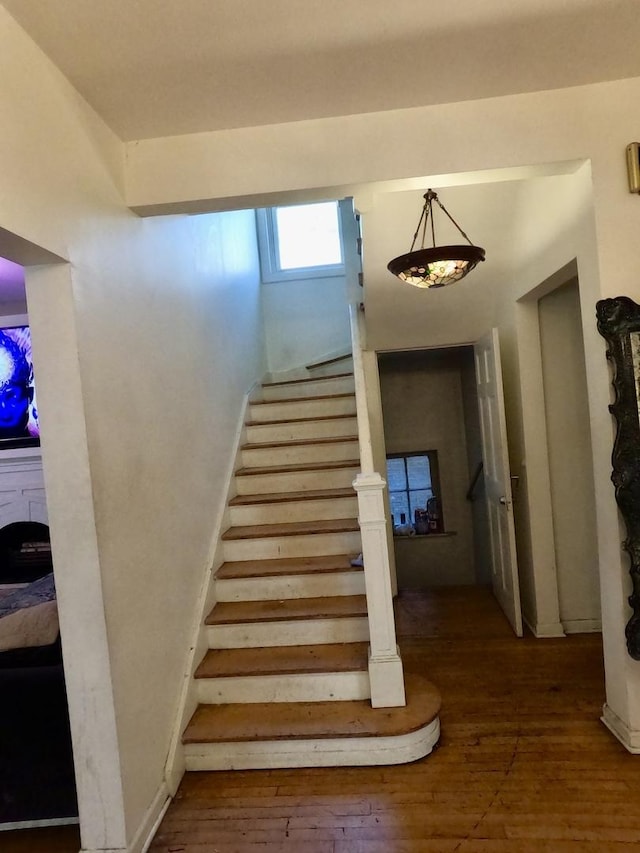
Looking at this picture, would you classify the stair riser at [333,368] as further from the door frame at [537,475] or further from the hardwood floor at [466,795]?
the hardwood floor at [466,795]

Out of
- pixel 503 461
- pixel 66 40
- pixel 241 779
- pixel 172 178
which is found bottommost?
pixel 241 779

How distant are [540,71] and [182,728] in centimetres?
284

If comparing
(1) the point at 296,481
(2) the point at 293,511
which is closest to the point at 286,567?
(2) the point at 293,511

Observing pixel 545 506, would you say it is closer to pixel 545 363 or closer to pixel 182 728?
pixel 545 363

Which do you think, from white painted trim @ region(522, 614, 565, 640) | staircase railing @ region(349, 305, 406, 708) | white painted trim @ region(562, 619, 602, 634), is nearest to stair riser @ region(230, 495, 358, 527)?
staircase railing @ region(349, 305, 406, 708)

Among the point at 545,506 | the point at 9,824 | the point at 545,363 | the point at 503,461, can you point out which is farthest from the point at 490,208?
the point at 9,824

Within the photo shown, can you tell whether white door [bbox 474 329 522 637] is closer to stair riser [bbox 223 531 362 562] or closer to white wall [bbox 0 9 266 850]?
stair riser [bbox 223 531 362 562]

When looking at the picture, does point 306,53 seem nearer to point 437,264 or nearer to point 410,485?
point 437,264

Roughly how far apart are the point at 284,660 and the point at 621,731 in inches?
55.9

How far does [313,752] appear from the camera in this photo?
7.42ft

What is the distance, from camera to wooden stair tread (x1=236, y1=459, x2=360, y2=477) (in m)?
3.55

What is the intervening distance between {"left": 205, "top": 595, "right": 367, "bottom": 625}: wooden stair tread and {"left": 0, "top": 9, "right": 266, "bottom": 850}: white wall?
12.0 inches

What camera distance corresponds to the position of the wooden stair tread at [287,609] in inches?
106

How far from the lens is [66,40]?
5.19 ft
